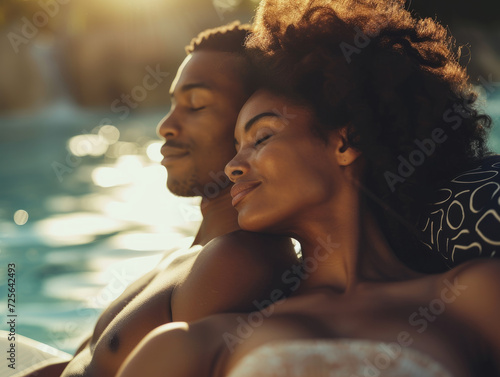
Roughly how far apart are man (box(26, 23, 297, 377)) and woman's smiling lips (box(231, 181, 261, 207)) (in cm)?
12

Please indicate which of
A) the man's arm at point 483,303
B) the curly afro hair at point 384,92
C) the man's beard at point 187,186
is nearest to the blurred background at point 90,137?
the curly afro hair at point 384,92

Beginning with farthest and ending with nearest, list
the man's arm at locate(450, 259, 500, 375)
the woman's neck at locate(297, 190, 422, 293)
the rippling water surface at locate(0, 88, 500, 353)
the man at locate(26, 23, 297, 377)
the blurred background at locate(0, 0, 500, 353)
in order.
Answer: the blurred background at locate(0, 0, 500, 353)
the rippling water surface at locate(0, 88, 500, 353)
the man at locate(26, 23, 297, 377)
the woman's neck at locate(297, 190, 422, 293)
the man's arm at locate(450, 259, 500, 375)

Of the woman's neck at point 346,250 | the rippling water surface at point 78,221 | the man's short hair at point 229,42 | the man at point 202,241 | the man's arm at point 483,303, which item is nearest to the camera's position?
the man's arm at point 483,303

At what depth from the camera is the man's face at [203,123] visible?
7.13 ft

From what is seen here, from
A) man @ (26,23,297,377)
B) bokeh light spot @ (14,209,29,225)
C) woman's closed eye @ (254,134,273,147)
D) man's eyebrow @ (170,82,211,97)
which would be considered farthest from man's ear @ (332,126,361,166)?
bokeh light spot @ (14,209,29,225)

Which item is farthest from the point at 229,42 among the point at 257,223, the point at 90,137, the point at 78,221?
the point at 90,137

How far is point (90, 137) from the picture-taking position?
15.5 meters

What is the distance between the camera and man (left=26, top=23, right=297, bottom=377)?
1714mm

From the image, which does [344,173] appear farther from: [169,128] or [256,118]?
[169,128]

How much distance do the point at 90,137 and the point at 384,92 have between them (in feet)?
47.4

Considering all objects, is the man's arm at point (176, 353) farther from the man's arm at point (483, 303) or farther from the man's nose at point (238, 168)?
the man's arm at point (483, 303)

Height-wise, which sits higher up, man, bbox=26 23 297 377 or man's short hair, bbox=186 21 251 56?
man's short hair, bbox=186 21 251 56

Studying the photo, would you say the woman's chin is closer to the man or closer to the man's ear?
the man

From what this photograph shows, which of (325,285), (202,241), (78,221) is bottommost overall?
A: (78,221)
